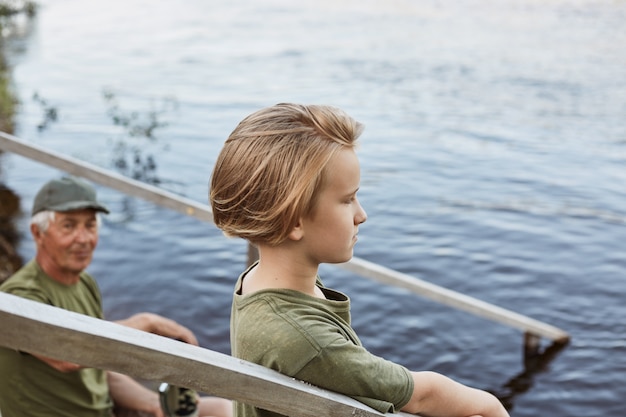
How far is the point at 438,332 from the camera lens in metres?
7.12

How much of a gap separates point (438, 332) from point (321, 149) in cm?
570

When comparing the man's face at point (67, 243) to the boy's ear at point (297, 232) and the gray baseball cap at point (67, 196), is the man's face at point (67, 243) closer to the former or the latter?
the gray baseball cap at point (67, 196)

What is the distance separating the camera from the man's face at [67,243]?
3.79 metres

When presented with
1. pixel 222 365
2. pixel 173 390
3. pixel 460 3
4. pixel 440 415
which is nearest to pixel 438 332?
pixel 173 390

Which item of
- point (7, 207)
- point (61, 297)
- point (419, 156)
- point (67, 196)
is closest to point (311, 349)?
point (61, 297)

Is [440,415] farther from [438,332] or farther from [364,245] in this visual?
[364,245]

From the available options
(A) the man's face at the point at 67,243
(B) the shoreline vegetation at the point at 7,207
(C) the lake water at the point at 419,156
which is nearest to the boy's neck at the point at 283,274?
(A) the man's face at the point at 67,243

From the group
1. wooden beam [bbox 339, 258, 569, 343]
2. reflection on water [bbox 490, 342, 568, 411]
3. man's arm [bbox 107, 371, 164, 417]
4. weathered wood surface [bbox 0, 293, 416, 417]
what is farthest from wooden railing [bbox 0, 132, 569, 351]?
weathered wood surface [bbox 0, 293, 416, 417]

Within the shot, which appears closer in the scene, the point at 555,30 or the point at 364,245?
the point at 364,245

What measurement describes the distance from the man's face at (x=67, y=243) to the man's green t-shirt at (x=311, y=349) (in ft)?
7.37

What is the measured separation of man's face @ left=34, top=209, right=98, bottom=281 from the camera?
379 cm

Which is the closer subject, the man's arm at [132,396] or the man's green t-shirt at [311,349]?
the man's green t-shirt at [311,349]

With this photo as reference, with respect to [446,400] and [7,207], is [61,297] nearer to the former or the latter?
[446,400]

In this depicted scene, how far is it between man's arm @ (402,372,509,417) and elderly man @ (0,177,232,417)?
2072mm
